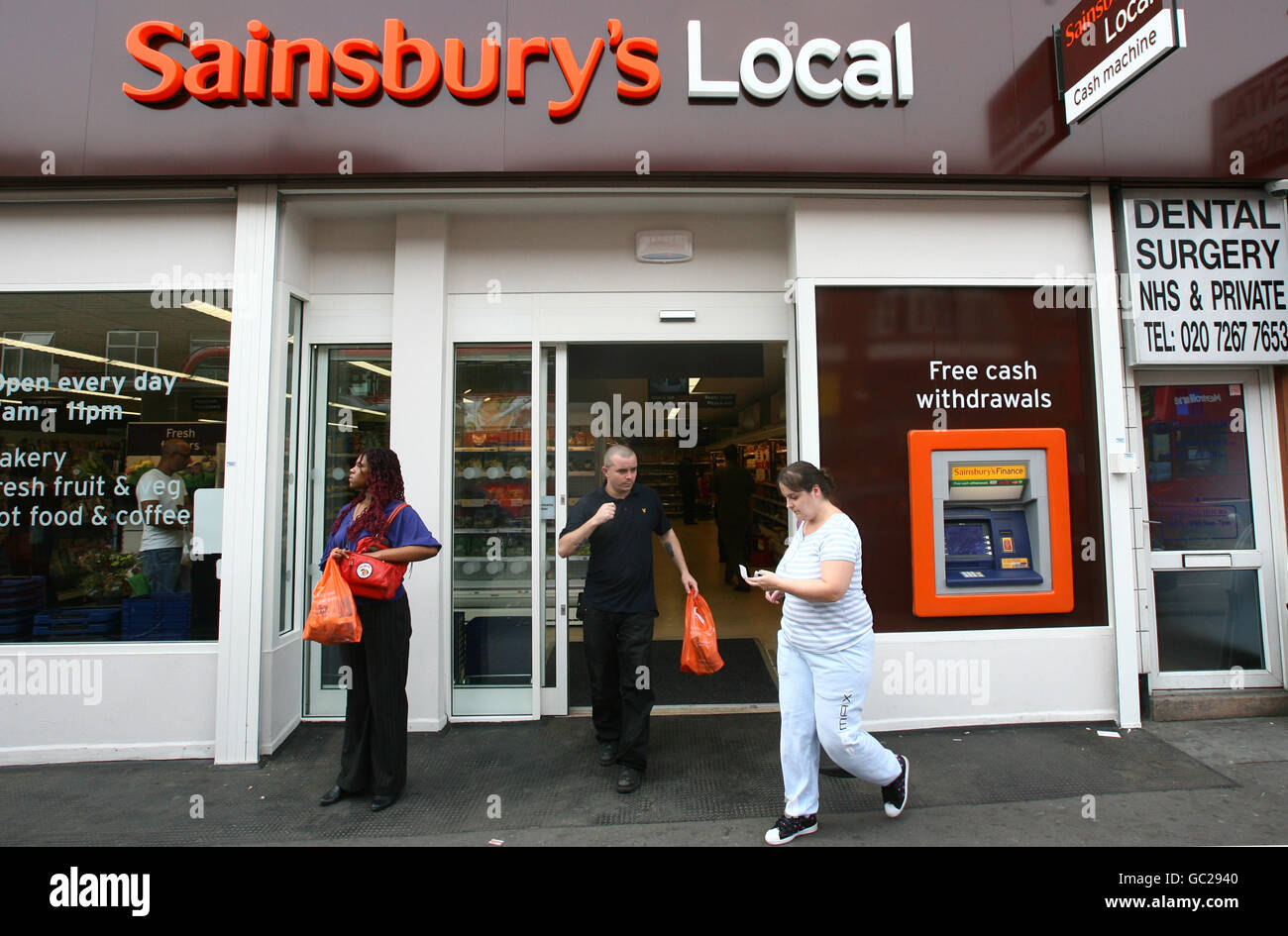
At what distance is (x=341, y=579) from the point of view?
3.11 m

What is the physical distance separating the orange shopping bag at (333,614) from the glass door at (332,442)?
1.64 m

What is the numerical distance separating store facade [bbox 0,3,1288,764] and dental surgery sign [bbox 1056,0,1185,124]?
0.55 feet

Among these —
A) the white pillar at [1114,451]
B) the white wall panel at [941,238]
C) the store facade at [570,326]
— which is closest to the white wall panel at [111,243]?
the store facade at [570,326]

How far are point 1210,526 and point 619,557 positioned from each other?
14.1 ft

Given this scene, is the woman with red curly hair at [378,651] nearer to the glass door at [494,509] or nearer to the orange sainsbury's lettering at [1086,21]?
the glass door at [494,509]

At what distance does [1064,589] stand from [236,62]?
633 cm

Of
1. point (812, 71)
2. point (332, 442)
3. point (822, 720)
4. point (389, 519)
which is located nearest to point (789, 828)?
point (822, 720)

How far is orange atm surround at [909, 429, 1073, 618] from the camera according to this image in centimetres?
414

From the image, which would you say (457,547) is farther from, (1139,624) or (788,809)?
(1139,624)

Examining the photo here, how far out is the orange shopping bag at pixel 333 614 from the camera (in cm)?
301

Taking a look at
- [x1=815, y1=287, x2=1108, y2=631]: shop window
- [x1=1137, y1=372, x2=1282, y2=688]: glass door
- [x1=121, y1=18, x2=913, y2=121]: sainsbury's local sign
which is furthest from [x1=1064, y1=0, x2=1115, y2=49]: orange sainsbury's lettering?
[x1=1137, y1=372, x2=1282, y2=688]: glass door

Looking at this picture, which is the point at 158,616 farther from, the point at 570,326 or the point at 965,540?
the point at 965,540

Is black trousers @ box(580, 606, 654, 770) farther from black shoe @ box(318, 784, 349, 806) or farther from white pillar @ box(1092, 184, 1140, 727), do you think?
white pillar @ box(1092, 184, 1140, 727)

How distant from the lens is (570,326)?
15.0 ft
